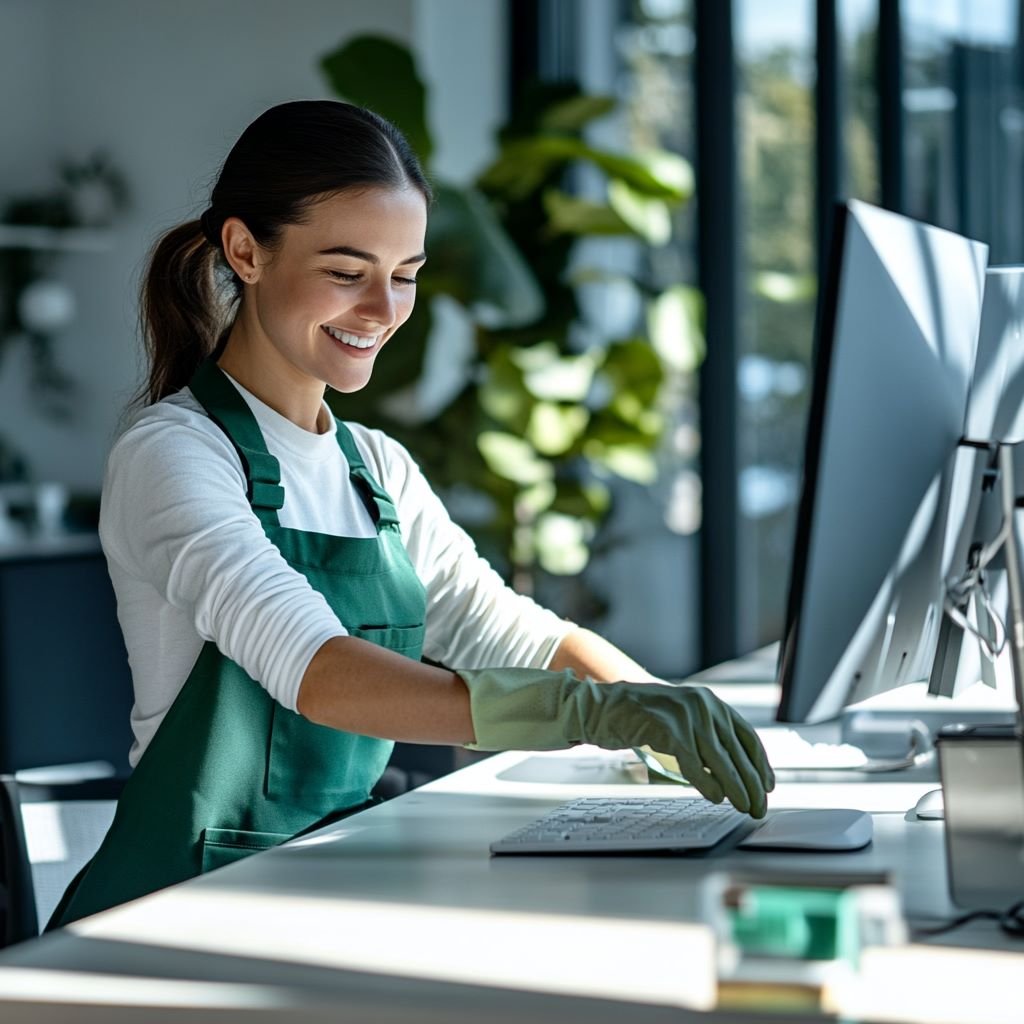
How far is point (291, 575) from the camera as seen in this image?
4.22 ft

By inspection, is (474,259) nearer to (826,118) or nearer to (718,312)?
(718,312)

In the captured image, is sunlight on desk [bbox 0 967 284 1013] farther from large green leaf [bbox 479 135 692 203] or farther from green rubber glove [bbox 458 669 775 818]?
large green leaf [bbox 479 135 692 203]

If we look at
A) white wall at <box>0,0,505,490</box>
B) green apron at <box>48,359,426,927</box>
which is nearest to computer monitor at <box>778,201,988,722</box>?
green apron at <box>48,359,426,927</box>

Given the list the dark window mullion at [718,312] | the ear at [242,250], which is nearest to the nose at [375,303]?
the ear at [242,250]

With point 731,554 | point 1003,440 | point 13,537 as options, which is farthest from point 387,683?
point 13,537

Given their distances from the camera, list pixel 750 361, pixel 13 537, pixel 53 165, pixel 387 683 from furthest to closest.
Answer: pixel 53 165
pixel 13 537
pixel 750 361
pixel 387 683

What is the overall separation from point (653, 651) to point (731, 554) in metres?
0.39

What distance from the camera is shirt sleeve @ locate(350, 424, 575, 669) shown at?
1717 millimetres

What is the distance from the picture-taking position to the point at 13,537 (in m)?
4.43

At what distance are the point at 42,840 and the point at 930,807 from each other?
33.5 inches

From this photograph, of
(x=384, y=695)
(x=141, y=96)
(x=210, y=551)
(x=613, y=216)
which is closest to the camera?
(x=384, y=695)

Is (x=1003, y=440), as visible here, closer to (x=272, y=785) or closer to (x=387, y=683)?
(x=387, y=683)

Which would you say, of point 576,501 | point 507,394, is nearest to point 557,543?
point 576,501

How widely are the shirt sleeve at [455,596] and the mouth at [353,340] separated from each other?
19cm
